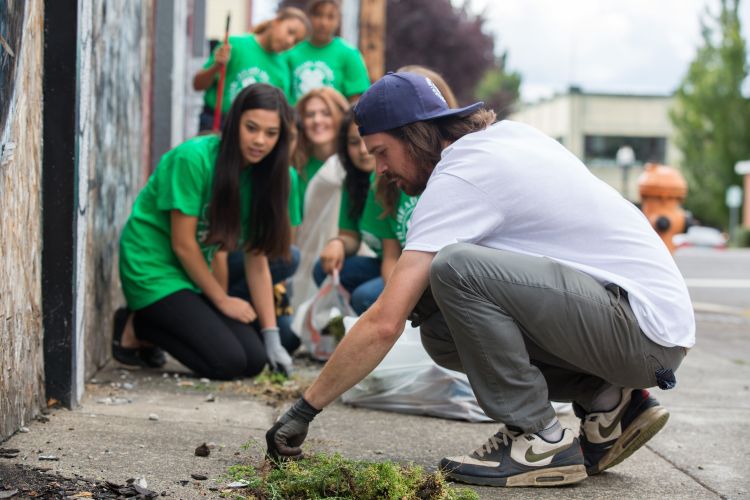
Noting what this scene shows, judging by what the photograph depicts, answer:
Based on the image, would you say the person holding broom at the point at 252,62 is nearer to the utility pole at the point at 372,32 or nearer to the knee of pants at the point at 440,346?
the utility pole at the point at 372,32

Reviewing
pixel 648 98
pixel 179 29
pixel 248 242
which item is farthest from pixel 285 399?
pixel 648 98

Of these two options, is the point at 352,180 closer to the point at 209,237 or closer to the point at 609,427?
the point at 209,237

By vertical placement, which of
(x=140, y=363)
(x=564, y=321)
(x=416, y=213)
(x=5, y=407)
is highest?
(x=416, y=213)

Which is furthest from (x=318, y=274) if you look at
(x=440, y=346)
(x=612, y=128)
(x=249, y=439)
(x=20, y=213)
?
(x=612, y=128)

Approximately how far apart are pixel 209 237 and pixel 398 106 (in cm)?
181

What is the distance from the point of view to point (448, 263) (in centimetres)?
283

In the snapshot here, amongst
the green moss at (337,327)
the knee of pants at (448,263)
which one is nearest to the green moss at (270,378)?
the green moss at (337,327)

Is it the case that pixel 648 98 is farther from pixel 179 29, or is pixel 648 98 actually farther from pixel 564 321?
pixel 564 321

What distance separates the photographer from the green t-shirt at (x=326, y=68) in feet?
21.5

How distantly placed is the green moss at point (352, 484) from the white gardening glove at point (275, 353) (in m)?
1.87

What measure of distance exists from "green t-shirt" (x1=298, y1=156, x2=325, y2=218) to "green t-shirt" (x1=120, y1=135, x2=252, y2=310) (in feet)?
4.23

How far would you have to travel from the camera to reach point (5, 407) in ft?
10.00

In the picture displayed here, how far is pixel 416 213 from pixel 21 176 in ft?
4.13

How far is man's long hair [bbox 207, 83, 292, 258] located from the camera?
176 inches
